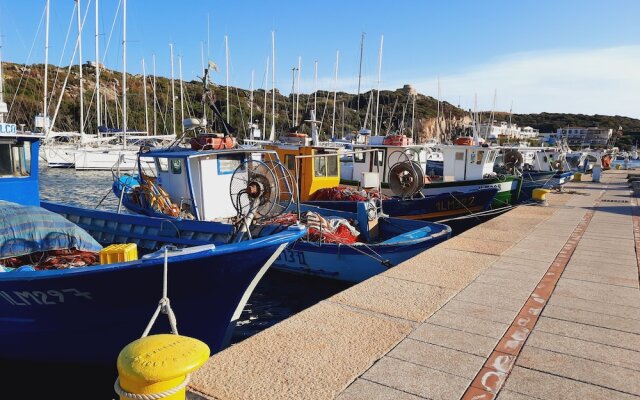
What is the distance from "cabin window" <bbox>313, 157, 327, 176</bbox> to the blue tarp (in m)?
8.23

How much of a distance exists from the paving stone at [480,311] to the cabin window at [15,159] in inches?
288

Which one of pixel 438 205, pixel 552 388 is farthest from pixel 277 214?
pixel 438 205

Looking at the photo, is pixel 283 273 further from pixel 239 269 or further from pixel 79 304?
pixel 79 304

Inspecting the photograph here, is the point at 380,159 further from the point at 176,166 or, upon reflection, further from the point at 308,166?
the point at 176,166

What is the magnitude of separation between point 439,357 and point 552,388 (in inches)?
34.0

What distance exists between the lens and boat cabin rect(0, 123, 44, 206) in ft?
25.4

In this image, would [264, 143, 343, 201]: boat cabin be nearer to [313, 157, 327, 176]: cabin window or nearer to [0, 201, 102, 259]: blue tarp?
[313, 157, 327, 176]: cabin window

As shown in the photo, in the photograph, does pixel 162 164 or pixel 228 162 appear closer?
pixel 228 162

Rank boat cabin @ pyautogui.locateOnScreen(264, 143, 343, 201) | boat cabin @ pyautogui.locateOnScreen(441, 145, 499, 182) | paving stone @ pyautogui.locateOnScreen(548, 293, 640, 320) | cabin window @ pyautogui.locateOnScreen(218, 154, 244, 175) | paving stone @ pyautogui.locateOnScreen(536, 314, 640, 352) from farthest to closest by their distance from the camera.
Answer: boat cabin @ pyautogui.locateOnScreen(441, 145, 499, 182), boat cabin @ pyautogui.locateOnScreen(264, 143, 343, 201), cabin window @ pyautogui.locateOnScreen(218, 154, 244, 175), paving stone @ pyautogui.locateOnScreen(548, 293, 640, 320), paving stone @ pyautogui.locateOnScreen(536, 314, 640, 352)

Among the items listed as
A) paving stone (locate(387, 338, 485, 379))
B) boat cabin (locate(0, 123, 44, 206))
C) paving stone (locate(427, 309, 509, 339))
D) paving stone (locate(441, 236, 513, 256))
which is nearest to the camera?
paving stone (locate(387, 338, 485, 379))

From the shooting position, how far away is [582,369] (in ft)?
12.6

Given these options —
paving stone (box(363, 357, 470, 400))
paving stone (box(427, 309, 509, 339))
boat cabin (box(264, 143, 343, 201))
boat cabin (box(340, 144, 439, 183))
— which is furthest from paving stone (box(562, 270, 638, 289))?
boat cabin (box(340, 144, 439, 183))

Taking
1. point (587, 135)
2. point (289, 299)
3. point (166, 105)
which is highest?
point (166, 105)

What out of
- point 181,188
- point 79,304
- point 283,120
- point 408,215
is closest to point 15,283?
point 79,304
